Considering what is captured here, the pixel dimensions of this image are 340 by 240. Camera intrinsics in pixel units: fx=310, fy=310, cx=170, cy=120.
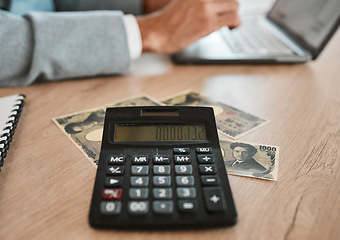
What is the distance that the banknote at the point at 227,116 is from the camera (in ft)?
1.55

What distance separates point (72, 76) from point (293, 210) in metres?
0.48

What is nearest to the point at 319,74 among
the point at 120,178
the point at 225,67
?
the point at 225,67

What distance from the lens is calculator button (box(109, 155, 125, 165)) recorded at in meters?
0.36

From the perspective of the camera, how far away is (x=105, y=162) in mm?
362

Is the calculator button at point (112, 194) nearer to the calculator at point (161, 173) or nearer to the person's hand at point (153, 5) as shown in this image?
the calculator at point (161, 173)

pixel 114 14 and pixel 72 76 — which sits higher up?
pixel 114 14

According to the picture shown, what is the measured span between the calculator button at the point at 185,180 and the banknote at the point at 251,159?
0.22ft

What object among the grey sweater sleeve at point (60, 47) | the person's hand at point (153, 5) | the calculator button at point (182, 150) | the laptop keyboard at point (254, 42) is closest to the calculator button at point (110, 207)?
the calculator button at point (182, 150)

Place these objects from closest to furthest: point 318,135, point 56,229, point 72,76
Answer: point 56,229, point 318,135, point 72,76

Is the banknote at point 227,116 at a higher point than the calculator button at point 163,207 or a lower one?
lower

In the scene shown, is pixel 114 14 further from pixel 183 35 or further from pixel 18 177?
pixel 18 177

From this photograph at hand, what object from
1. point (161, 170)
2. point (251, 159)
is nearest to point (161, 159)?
point (161, 170)

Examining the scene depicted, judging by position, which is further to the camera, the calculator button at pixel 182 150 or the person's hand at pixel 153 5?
the person's hand at pixel 153 5

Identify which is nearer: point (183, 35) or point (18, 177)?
point (18, 177)
